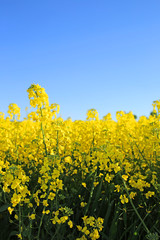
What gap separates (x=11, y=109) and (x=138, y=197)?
3087 millimetres

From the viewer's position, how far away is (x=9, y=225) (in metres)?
3.27

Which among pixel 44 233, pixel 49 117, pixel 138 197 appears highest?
pixel 49 117

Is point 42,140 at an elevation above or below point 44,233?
above

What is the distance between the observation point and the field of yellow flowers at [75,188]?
239 cm

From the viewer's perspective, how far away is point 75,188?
11.4ft

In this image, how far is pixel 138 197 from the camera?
336cm

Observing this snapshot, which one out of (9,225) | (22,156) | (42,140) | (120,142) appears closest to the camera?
(9,225)

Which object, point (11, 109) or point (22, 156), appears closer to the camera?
point (22, 156)

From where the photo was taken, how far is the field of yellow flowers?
7.86ft

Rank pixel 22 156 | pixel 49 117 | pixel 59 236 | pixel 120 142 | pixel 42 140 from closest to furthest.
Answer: pixel 59 236 < pixel 42 140 < pixel 49 117 < pixel 22 156 < pixel 120 142

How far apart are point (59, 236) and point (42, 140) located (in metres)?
1.41

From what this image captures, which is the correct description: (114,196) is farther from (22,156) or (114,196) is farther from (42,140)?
(22,156)

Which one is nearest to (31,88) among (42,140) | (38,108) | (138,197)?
(38,108)

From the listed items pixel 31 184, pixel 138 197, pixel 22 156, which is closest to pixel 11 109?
pixel 22 156
